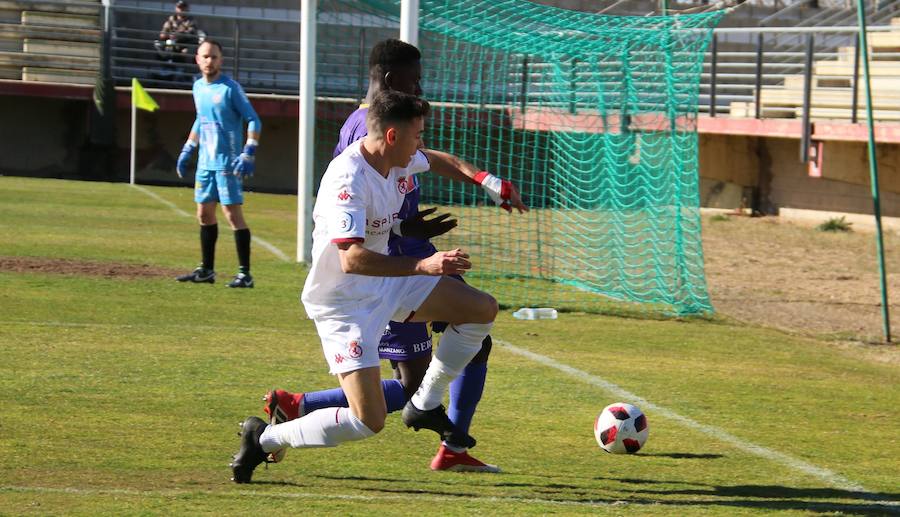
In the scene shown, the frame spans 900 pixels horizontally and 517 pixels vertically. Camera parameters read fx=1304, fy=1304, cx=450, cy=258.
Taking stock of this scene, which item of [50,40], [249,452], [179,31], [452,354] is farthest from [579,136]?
[50,40]

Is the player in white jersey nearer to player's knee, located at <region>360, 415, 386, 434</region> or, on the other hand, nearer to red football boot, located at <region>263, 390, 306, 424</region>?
player's knee, located at <region>360, 415, 386, 434</region>

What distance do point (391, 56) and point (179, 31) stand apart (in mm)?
24205

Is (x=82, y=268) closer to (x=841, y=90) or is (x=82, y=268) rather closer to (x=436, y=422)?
(x=436, y=422)

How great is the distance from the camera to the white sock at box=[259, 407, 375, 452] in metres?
5.45

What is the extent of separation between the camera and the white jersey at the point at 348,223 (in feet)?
17.4

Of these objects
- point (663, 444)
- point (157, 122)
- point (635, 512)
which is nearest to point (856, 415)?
point (663, 444)

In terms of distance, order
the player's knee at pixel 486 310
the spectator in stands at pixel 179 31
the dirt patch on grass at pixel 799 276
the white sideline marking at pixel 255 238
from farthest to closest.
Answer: the spectator in stands at pixel 179 31 → the white sideline marking at pixel 255 238 → the dirt patch on grass at pixel 799 276 → the player's knee at pixel 486 310

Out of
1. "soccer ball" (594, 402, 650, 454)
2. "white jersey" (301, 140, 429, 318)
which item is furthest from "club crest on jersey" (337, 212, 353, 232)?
"soccer ball" (594, 402, 650, 454)

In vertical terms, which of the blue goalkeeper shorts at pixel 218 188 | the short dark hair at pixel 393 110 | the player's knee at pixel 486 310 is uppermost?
the short dark hair at pixel 393 110

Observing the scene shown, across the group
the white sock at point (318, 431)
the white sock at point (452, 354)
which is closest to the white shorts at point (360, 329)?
the white sock at point (318, 431)

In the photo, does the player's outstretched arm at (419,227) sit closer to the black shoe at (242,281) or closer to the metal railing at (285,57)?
the black shoe at (242,281)

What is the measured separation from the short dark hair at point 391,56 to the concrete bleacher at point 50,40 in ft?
82.1

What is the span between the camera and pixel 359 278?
5508 mm

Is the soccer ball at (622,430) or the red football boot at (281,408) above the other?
the red football boot at (281,408)
